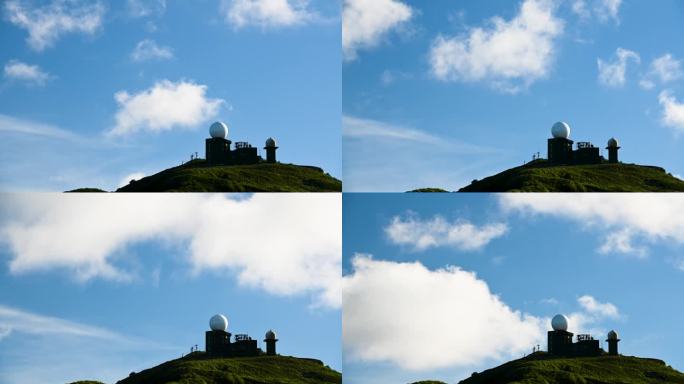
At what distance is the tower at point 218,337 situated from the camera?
2570cm

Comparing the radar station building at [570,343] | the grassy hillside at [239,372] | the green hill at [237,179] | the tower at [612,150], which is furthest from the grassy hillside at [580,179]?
the grassy hillside at [239,372]

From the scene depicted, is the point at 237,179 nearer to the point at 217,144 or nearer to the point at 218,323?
the point at 217,144

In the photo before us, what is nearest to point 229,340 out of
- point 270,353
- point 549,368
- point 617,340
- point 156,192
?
point 270,353

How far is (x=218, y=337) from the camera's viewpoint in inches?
1019

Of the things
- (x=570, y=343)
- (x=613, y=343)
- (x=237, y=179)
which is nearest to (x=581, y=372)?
(x=570, y=343)

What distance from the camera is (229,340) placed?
25969 mm

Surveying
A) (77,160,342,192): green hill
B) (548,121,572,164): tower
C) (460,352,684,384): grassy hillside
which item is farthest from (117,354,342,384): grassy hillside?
(548,121,572,164): tower

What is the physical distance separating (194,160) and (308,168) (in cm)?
279

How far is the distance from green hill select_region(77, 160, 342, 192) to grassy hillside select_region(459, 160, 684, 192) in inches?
145

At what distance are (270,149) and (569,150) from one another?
730 centimetres

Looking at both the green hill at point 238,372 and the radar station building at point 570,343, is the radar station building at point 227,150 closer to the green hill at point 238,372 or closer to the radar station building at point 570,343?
the green hill at point 238,372

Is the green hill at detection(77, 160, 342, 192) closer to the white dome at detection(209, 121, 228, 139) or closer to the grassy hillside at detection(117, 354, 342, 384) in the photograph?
the white dome at detection(209, 121, 228, 139)

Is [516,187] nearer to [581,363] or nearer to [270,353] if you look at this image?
[581,363]

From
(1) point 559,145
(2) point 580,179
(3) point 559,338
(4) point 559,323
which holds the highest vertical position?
(1) point 559,145
